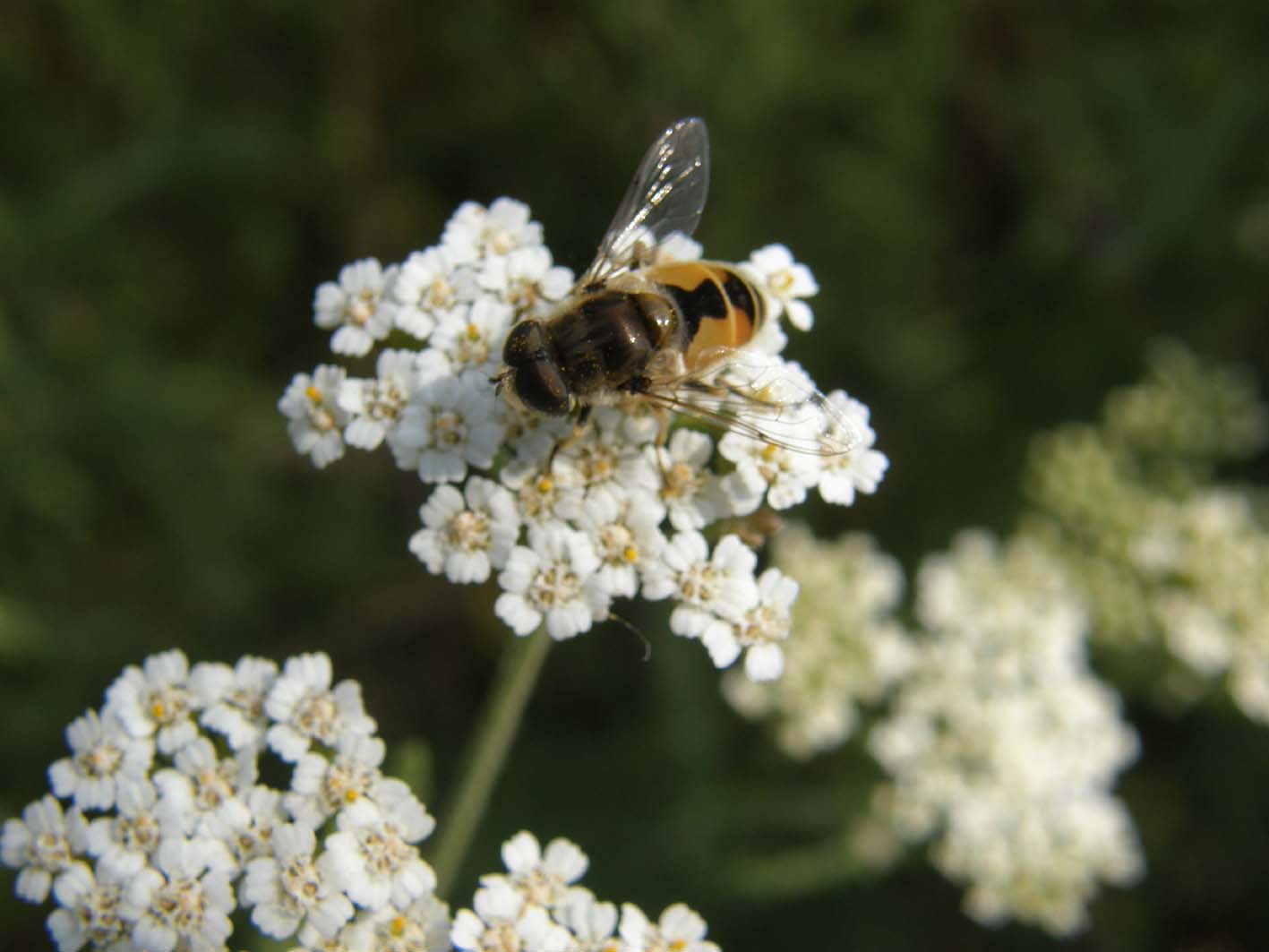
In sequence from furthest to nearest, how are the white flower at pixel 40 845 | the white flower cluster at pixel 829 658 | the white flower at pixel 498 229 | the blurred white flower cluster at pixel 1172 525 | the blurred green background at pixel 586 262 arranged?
1. the blurred green background at pixel 586 262
2. the blurred white flower cluster at pixel 1172 525
3. the white flower cluster at pixel 829 658
4. the white flower at pixel 498 229
5. the white flower at pixel 40 845

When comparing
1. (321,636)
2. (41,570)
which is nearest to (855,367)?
(321,636)

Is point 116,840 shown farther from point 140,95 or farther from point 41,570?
point 140,95

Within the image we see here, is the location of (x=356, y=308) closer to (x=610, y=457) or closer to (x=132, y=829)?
(x=610, y=457)

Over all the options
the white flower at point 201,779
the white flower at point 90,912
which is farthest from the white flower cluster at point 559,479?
the white flower at point 90,912

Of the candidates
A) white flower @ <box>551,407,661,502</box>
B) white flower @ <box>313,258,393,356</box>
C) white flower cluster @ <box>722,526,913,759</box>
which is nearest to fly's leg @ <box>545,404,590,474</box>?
white flower @ <box>551,407,661,502</box>

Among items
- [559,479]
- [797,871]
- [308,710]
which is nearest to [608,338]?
[559,479]

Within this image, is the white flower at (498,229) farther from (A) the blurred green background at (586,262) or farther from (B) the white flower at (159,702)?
(A) the blurred green background at (586,262)
